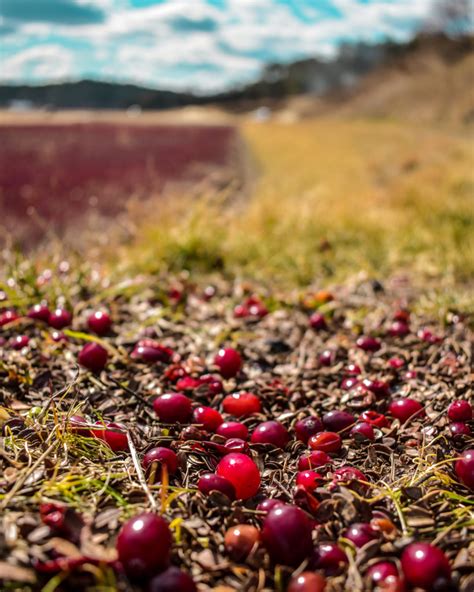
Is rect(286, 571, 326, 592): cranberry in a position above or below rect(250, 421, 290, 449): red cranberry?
above

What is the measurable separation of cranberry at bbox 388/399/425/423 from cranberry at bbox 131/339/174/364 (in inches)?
47.6

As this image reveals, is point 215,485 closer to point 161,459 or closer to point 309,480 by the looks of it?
point 161,459

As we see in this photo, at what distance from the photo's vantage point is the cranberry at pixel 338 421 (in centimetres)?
257

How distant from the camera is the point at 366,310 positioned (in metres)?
4.05

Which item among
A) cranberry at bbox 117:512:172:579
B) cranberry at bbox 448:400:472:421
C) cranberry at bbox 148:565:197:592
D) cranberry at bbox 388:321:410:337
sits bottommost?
cranberry at bbox 388:321:410:337

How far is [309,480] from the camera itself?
2119 millimetres

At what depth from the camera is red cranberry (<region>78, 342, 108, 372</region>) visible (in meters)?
2.93

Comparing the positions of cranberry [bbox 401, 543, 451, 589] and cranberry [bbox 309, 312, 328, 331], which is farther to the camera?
cranberry [bbox 309, 312, 328, 331]

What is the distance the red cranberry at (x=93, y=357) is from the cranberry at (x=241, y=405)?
66 centimetres

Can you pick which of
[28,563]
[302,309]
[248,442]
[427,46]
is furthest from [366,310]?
[427,46]

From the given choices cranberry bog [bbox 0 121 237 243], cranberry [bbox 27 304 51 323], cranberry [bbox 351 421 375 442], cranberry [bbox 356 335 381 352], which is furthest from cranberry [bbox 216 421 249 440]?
cranberry bog [bbox 0 121 237 243]

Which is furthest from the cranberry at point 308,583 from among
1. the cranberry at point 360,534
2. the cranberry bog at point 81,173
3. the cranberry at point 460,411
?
the cranberry bog at point 81,173

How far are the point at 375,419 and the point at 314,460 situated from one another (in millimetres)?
515

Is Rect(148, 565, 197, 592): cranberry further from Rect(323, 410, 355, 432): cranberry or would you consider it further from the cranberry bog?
the cranberry bog
